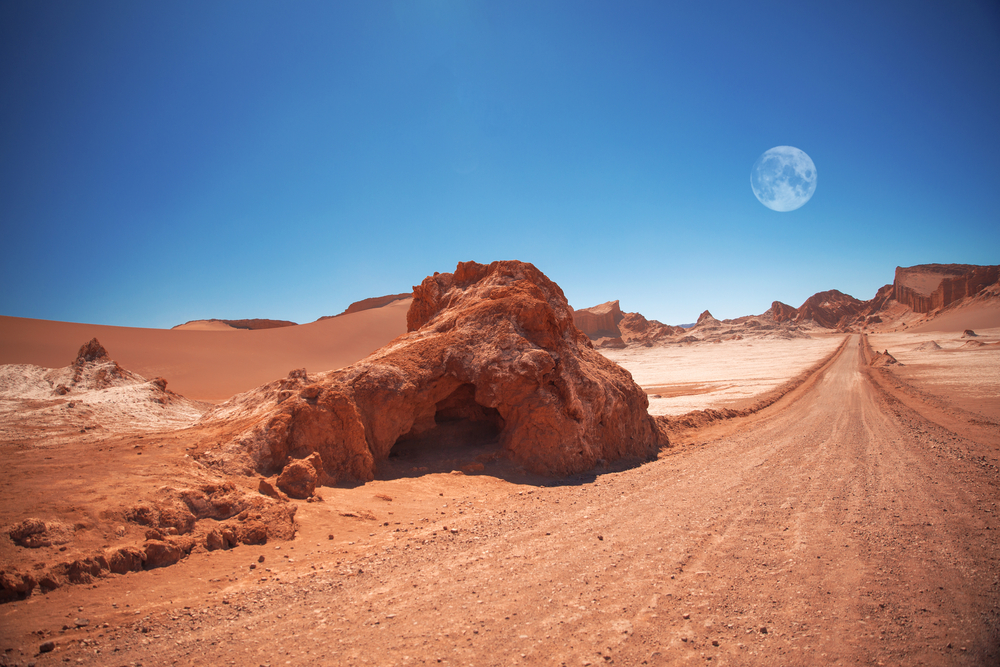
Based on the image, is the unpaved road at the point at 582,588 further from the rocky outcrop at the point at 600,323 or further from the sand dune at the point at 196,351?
the rocky outcrop at the point at 600,323

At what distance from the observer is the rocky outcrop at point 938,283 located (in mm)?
83375

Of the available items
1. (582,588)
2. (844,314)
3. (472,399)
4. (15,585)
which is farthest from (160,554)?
(844,314)

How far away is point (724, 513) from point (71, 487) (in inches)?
294

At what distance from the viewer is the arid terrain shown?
3.00 metres

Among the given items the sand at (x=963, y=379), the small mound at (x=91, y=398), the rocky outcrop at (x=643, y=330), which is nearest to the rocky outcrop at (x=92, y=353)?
the small mound at (x=91, y=398)

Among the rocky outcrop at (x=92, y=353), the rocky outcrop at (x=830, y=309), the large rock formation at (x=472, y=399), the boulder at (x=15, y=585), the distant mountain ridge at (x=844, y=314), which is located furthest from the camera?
the rocky outcrop at (x=830, y=309)

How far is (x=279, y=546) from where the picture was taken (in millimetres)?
4523

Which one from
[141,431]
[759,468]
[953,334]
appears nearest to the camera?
[141,431]

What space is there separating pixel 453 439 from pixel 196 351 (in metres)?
34.2

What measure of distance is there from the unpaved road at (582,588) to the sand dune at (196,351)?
22.8m

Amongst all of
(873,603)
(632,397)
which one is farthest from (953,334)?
(873,603)

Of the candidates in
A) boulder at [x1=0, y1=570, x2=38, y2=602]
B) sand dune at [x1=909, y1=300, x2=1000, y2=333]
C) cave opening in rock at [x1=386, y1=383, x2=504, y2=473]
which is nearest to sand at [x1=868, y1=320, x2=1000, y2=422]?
cave opening in rock at [x1=386, y1=383, x2=504, y2=473]

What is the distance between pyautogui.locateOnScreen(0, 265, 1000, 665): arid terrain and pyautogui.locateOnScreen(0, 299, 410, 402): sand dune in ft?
67.9

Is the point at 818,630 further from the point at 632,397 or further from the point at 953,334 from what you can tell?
the point at 953,334
